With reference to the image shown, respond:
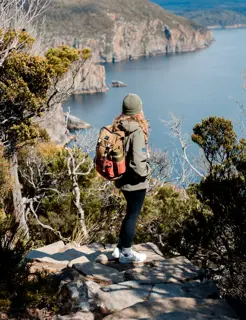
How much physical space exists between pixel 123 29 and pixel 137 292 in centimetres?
15970

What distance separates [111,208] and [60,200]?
1.14 m

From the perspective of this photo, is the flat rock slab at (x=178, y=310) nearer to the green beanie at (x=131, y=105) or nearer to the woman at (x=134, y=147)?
the woman at (x=134, y=147)

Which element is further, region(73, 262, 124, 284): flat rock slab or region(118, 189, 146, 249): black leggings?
region(118, 189, 146, 249): black leggings

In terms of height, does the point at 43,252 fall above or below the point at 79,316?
below

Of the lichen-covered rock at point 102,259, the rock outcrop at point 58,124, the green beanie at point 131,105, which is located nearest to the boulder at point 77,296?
the lichen-covered rock at point 102,259

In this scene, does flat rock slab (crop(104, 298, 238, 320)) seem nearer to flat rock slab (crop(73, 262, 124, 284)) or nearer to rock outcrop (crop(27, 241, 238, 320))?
rock outcrop (crop(27, 241, 238, 320))

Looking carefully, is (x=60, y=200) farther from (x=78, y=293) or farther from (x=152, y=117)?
(x=152, y=117)

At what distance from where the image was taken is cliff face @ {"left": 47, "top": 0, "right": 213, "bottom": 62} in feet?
433

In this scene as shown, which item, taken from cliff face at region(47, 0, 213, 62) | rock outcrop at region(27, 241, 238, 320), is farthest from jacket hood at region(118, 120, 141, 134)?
cliff face at region(47, 0, 213, 62)

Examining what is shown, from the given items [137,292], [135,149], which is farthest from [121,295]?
[135,149]

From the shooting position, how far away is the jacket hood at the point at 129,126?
337 centimetres

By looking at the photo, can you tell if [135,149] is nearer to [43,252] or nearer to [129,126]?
[129,126]

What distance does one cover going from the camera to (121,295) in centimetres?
303

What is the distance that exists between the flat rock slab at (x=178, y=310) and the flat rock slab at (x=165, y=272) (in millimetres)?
538
